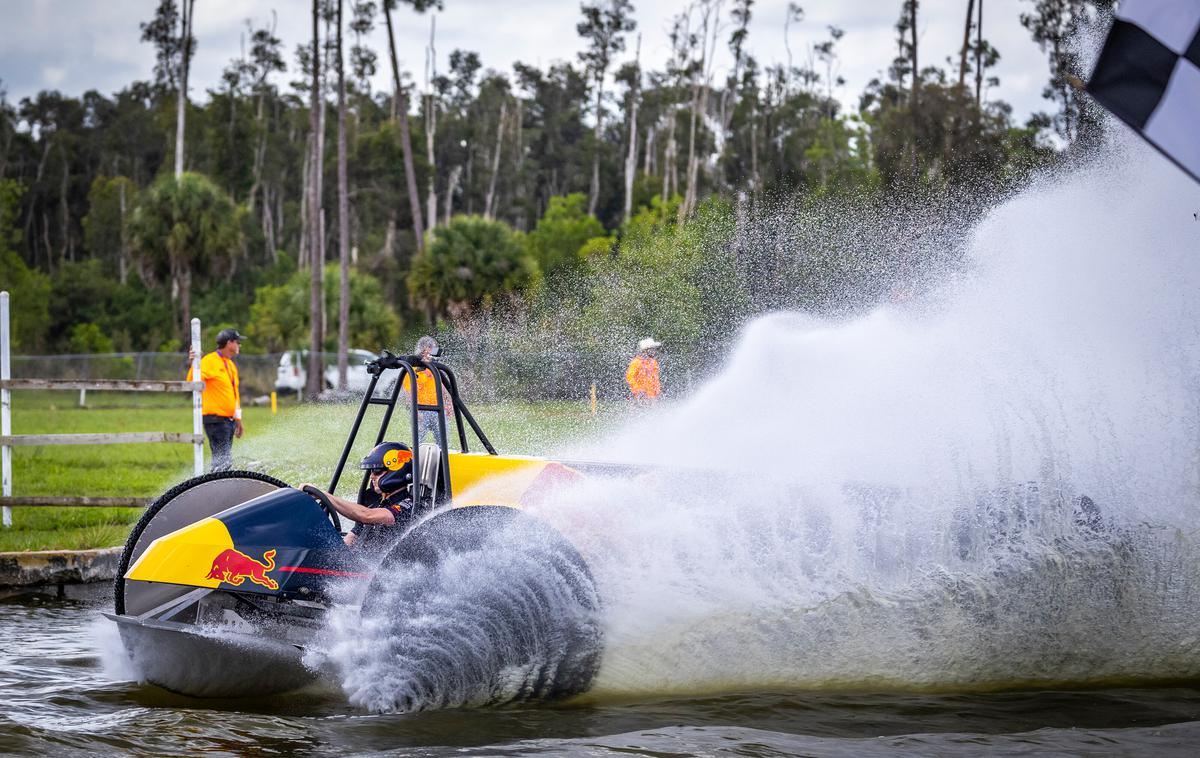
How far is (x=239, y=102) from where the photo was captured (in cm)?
7050

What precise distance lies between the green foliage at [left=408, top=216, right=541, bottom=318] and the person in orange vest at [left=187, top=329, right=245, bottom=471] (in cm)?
2332

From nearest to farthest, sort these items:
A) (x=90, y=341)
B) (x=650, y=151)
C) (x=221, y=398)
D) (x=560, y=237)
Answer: (x=221, y=398), (x=560, y=237), (x=90, y=341), (x=650, y=151)

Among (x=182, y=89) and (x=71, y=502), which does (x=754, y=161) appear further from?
(x=71, y=502)

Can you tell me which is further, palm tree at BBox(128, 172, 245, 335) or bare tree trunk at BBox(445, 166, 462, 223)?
bare tree trunk at BBox(445, 166, 462, 223)

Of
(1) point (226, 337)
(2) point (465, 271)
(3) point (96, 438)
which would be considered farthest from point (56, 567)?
(2) point (465, 271)

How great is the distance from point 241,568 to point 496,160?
63724 millimetres

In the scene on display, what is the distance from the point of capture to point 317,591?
6.19 meters

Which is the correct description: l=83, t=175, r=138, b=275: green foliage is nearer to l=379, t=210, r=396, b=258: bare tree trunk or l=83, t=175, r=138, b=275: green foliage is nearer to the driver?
l=379, t=210, r=396, b=258: bare tree trunk

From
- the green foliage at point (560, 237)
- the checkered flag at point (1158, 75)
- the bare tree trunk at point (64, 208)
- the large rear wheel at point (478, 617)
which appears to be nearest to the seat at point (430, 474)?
the large rear wheel at point (478, 617)

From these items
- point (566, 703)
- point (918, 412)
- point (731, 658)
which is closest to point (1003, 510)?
point (918, 412)

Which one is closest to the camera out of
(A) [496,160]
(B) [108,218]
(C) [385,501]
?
(C) [385,501]

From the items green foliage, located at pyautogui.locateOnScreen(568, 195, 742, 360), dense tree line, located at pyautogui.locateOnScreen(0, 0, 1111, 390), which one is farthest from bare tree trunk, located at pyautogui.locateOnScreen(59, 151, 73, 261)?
green foliage, located at pyautogui.locateOnScreen(568, 195, 742, 360)

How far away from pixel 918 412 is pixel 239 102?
2720 inches

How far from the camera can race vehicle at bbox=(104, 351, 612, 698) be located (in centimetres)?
593
